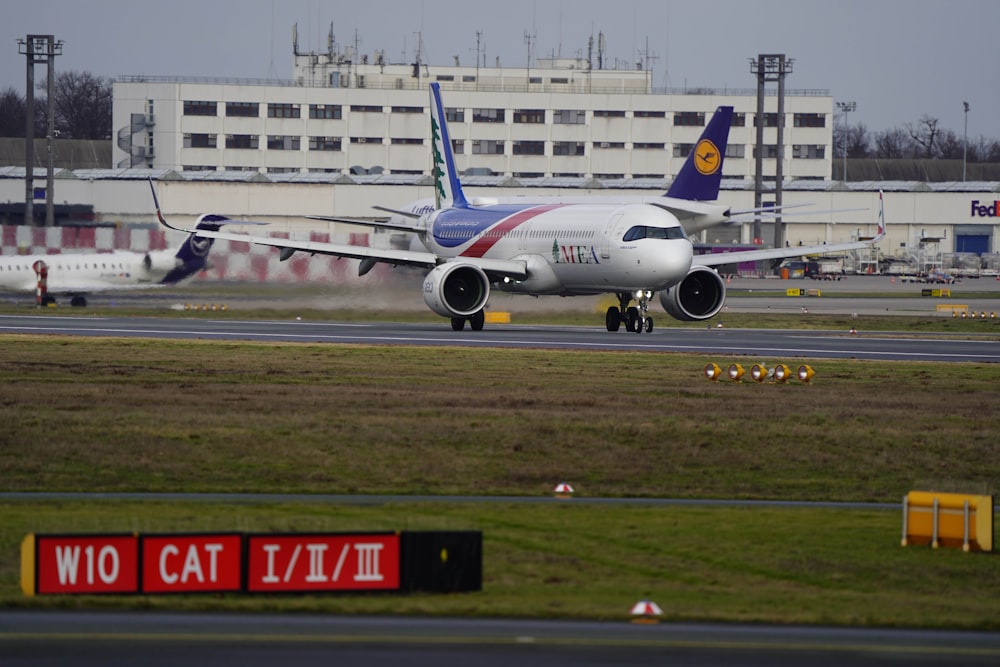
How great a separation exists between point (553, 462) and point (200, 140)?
415 feet

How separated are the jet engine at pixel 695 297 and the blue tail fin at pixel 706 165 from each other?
23.4m

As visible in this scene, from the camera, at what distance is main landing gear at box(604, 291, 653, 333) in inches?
2159

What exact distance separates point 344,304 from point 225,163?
89.9m

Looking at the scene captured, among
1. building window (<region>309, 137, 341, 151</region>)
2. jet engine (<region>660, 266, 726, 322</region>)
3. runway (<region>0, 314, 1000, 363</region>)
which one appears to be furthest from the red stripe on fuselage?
building window (<region>309, 137, 341, 151</region>)

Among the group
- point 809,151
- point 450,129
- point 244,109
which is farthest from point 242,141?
point 809,151

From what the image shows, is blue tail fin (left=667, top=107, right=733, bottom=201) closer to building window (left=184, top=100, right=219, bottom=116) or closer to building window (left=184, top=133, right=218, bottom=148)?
building window (left=184, top=133, right=218, bottom=148)

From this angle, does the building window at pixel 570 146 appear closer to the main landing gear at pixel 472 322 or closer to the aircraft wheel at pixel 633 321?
the aircraft wheel at pixel 633 321

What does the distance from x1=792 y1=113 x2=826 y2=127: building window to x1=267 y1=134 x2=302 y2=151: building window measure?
47721mm

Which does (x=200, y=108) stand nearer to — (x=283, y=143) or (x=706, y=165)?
(x=283, y=143)

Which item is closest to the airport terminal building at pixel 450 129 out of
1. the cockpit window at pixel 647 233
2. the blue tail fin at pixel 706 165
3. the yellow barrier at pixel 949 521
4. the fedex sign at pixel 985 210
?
the fedex sign at pixel 985 210

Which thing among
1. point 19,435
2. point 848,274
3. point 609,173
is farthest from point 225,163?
point 19,435

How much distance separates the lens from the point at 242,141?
149 m

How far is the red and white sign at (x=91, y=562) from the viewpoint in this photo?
15.0 meters

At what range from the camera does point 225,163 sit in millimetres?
147500
